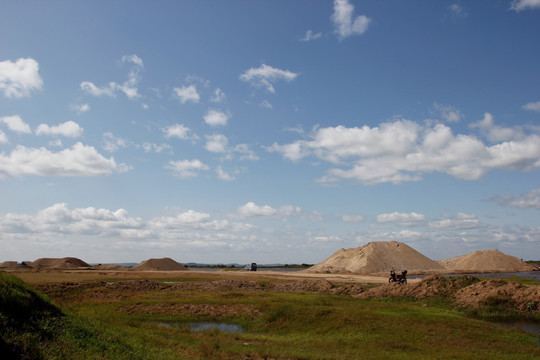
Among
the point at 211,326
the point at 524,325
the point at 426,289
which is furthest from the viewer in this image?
the point at 426,289

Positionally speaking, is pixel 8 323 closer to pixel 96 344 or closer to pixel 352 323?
pixel 96 344

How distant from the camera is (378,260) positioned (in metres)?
98.4

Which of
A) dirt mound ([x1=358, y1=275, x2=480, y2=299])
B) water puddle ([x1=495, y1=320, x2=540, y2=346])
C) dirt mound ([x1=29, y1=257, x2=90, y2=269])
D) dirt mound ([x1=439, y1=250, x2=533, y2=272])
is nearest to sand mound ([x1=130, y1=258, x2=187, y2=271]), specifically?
dirt mound ([x1=29, y1=257, x2=90, y2=269])

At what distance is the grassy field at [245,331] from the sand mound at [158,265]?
77.5 metres

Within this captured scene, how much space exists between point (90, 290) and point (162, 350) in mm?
31027

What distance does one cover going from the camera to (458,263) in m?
119

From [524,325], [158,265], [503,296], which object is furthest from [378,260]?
[524,325]

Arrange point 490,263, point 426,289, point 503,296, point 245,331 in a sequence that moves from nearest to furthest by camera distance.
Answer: point 245,331
point 503,296
point 426,289
point 490,263

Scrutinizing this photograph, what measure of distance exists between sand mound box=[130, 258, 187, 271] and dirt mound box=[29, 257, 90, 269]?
1918 cm

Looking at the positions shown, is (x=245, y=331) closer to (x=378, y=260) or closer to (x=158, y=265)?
(x=378, y=260)

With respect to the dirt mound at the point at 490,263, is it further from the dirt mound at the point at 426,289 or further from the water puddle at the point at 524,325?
the water puddle at the point at 524,325

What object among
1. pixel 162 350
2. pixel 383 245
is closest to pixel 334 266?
pixel 383 245

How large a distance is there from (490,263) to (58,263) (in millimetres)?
128936

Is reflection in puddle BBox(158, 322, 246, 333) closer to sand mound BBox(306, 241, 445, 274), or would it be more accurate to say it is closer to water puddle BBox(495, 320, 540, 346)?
water puddle BBox(495, 320, 540, 346)
